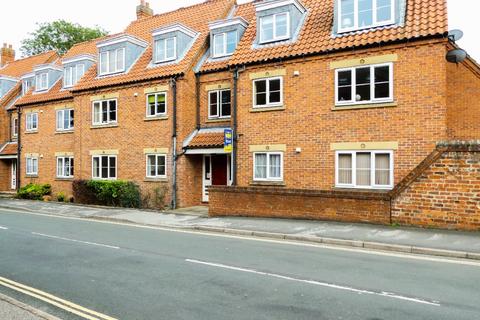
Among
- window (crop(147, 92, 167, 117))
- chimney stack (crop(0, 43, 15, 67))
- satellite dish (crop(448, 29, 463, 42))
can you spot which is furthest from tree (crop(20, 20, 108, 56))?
satellite dish (crop(448, 29, 463, 42))

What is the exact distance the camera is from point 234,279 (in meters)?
6.73

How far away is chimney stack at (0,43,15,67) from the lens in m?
39.0

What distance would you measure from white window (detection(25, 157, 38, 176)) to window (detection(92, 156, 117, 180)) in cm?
698

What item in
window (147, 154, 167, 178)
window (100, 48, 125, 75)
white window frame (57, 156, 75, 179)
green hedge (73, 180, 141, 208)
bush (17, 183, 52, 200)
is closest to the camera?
window (147, 154, 167, 178)

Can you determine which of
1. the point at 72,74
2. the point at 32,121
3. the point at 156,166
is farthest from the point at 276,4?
the point at 32,121

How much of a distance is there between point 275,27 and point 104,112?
10838 millimetres

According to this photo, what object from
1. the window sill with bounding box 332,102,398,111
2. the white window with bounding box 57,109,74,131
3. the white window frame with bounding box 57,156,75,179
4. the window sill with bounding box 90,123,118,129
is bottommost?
the white window frame with bounding box 57,156,75,179

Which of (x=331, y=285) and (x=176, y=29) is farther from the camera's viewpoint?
(x=176, y=29)

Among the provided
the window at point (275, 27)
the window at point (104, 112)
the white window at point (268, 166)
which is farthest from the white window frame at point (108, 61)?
the white window at point (268, 166)

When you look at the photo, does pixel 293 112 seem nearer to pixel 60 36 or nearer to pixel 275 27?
pixel 275 27

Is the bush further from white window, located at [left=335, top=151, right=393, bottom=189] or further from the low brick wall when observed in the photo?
white window, located at [left=335, top=151, right=393, bottom=189]

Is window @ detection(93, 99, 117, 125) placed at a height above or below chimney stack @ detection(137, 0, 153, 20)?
below

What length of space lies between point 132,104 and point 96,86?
9.86 ft

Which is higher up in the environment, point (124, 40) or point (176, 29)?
point (176, 29)
